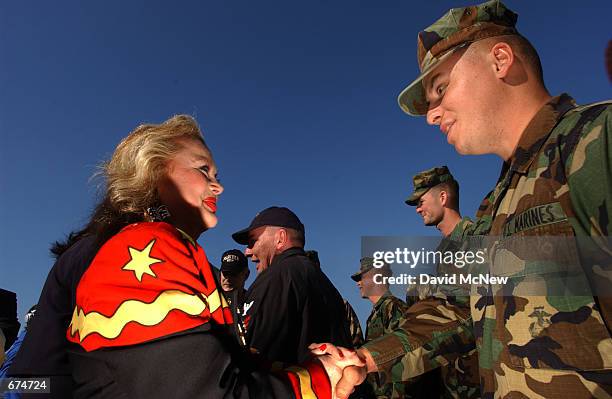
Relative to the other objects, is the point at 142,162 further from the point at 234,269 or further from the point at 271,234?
the point at 234,269

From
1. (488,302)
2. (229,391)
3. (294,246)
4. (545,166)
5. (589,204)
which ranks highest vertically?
(294,246)

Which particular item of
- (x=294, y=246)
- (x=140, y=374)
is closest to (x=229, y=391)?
(x=140, y=374)

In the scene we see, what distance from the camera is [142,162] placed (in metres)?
2.53

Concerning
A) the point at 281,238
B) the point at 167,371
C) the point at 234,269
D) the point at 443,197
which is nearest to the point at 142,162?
the point at 167,371

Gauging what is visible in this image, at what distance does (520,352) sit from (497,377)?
0.83 ft

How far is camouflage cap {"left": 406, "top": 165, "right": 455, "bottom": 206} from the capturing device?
620 centimetres

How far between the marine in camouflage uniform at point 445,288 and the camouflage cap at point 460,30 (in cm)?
143

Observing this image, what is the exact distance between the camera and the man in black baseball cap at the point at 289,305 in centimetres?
407

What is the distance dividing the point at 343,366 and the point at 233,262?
557 cm

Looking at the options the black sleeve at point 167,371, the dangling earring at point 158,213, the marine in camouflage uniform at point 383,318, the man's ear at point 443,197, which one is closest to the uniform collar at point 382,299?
the marine in camouflage uniform at point 383,318

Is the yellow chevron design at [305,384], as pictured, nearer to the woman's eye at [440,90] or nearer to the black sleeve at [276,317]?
the woman's eye at [440,90]

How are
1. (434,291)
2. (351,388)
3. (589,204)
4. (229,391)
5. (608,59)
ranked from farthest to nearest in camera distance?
1. (434,291)
2. (351,388)
3. (229,391)
4. (608,59)
5. (589,204)

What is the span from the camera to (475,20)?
239cm

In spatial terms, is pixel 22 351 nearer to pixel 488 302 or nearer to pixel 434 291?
pixel 488 302
